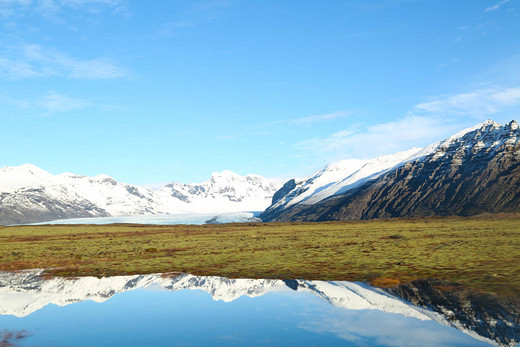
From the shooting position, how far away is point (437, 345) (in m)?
15.4

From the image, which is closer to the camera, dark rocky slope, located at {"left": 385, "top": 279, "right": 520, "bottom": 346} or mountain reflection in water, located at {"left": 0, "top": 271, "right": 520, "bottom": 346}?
dark rocky slope, located at {"left": 385, "top": 279, "right": 520, "bottom": 346}

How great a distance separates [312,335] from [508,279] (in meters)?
15.4

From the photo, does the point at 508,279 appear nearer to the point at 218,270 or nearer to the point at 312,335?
the point at 312,335

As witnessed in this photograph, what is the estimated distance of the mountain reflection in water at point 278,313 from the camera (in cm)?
1695

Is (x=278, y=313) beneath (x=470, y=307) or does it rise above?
beneath

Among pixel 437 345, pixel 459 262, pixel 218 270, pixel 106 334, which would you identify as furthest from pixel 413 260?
pixel 106 334

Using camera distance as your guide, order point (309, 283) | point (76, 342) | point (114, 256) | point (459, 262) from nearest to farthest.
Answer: point (76, 342), point (309, 283), point (459, 262), point (114, 256)

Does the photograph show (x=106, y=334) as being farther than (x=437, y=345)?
Yes

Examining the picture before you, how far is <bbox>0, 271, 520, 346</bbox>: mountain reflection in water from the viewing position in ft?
55.6

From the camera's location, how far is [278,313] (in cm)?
2136

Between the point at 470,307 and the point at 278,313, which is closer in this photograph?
the point at 470,307

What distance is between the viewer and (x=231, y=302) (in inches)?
965

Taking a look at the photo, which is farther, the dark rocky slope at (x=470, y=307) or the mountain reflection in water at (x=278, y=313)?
the mountain reflection in water at (x=278, y=313)

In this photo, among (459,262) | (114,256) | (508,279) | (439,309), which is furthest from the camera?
(114,256)
